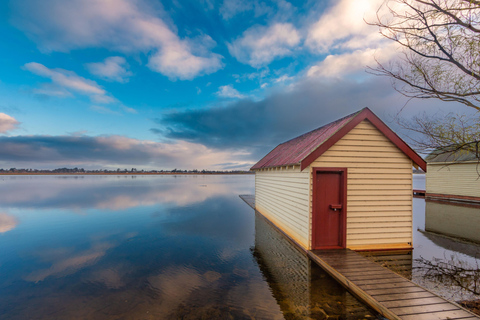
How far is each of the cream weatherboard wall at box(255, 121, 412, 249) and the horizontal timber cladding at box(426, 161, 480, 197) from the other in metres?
13.9

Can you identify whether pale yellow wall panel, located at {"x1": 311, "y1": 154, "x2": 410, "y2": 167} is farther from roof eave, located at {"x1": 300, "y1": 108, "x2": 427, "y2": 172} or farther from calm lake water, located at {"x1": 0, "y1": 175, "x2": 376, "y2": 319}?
calm lake water, located at {"x1": 0, "y1": 175, "x2": 376, "y2": 319}

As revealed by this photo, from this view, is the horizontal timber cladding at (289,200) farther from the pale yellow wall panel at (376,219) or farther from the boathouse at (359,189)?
the pale yellow wall panel at (376,219)

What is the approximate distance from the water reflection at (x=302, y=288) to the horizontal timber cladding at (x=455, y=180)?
1759 cm

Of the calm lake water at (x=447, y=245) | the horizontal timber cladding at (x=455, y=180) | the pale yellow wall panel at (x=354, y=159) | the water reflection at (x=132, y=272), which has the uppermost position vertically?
the pale yellow wall panel at (x=354, y=159)

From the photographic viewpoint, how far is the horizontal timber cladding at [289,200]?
7753 millimetres

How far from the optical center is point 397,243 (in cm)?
780

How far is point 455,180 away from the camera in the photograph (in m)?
19.9

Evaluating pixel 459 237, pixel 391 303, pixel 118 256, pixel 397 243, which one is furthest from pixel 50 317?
pixel 459 237

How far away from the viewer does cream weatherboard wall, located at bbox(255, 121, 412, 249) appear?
759 cm

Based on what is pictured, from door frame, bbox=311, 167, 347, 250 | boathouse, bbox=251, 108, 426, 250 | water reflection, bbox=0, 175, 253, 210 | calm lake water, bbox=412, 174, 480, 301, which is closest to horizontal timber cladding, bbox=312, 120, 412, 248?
boathouse, bbox=251, 108, 426, 250

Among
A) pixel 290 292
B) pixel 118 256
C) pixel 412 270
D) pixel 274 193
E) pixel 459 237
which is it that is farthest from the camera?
pixel 274 193

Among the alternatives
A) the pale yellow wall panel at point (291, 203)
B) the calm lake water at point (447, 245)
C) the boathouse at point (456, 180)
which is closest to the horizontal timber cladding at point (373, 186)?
the calm lake water at point (447, 245)

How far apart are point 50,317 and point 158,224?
873 centimetres

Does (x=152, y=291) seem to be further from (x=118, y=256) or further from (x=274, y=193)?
(x=274, y=193)
